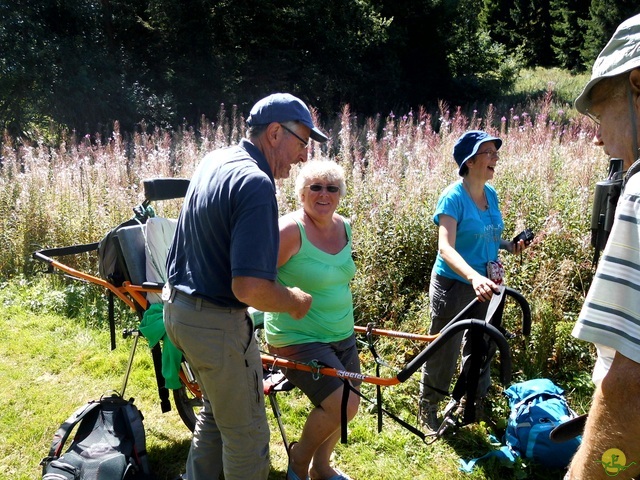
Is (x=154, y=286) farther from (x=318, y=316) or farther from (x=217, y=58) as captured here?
(x=217, y=58)

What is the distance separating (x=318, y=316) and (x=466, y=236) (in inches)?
48.5

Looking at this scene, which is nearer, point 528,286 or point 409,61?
point 528,286

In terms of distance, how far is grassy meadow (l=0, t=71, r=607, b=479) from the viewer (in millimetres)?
4109

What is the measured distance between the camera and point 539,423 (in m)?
3.69

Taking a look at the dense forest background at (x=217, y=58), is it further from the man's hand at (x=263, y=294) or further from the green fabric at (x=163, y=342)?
the man's hand at (x=263, y=294)

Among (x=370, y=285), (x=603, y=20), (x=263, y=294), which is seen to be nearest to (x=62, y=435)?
(x=263, y=294)

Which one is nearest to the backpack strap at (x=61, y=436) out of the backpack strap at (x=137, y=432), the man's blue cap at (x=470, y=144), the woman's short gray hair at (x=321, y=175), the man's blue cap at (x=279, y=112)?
the backpack strap at (x=137, y=432)

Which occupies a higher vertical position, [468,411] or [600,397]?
[600,397]

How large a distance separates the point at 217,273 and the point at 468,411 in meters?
1.35

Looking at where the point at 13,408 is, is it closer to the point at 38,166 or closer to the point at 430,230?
the point at 430,230

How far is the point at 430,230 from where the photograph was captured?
222 inches

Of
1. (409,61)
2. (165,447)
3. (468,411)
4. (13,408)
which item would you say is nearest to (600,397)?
(468,411)

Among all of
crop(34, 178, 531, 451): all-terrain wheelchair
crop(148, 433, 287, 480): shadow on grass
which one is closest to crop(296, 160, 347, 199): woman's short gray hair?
crop(34, 178, 531, 451): all-terrain wheelchair

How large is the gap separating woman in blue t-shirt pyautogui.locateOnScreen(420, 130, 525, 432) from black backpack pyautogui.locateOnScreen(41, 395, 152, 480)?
6.27ft
